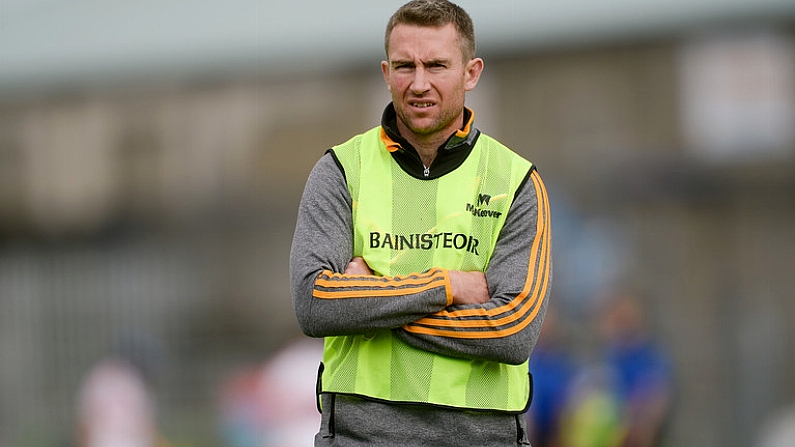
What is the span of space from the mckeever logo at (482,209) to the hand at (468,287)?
0.17 m

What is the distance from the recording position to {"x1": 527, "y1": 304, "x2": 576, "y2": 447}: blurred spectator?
9641 mm

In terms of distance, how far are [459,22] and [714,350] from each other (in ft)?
29.2

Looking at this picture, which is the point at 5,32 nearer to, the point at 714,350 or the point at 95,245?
the point at 95,245

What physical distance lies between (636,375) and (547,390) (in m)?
0.69

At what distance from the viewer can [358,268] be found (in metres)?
3.62

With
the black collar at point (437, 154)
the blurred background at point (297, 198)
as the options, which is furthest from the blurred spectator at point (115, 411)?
the black collar at point (437, 154)

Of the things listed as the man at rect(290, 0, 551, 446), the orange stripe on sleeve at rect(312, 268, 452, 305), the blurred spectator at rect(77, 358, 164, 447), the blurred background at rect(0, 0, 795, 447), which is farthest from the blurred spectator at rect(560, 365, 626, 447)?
the orange stripe on sleeve at rect(312, 268, 452, 305)

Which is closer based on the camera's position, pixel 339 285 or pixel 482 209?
pixel 339 285

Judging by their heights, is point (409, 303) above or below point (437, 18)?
below

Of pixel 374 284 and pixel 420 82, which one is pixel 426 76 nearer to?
pixel 420 82

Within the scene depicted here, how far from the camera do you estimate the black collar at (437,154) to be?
3674 millimetres

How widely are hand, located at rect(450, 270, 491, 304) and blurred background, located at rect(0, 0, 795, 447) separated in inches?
248

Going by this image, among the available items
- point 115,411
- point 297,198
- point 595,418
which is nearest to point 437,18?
point 595,418

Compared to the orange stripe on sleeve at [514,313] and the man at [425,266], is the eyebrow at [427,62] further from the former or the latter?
the orange stripe on sleeve at [514,313]
